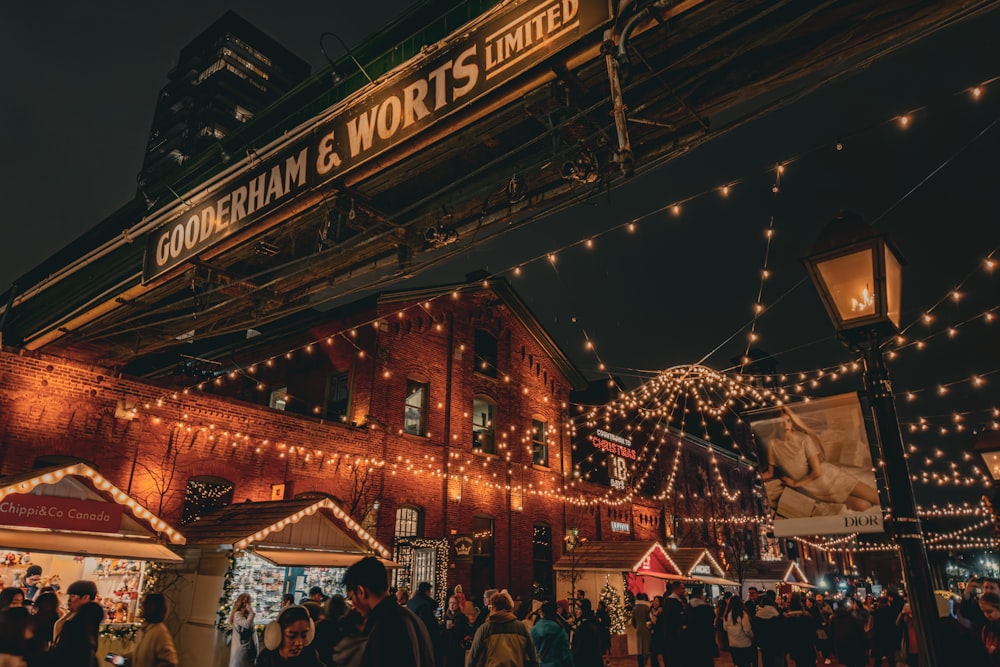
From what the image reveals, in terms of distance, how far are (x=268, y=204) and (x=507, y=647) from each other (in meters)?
5.01

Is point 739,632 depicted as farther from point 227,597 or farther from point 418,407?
point 418,407

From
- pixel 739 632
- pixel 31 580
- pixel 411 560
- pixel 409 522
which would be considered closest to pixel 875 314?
pixel 739 632

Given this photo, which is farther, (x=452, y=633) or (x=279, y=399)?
(x=279, y=399)

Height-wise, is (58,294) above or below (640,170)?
→ above

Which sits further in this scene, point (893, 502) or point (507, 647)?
point (507, 647)

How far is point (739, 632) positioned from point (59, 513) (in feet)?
35.9

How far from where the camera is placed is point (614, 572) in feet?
60.2

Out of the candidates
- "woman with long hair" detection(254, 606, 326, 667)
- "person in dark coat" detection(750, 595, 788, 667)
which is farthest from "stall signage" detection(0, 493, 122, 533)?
"person in dark coat" detection(750, 595, 788, 667)

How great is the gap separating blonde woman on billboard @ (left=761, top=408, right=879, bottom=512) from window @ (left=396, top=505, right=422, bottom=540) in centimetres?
1372

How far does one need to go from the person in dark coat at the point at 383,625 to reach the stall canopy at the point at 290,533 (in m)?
8.02

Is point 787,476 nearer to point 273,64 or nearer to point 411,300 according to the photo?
point 411,300

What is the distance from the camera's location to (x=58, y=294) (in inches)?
398

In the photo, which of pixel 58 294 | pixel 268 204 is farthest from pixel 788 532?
pixel 58 294

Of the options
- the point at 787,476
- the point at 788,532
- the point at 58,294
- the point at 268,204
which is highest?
the point at 58,294
